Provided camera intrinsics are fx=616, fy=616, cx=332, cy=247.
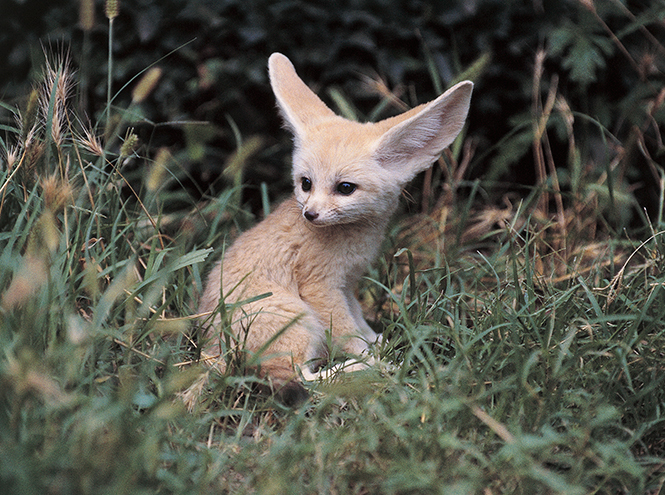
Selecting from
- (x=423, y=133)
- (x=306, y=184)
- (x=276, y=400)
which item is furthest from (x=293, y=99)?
(x=276, y=400)

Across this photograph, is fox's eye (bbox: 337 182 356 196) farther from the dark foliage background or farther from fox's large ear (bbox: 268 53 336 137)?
the dark foliage background

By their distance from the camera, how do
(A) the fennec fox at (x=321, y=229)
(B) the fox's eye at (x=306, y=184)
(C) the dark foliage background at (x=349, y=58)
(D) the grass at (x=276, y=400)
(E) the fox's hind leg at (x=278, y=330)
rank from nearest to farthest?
(D) the grass at (x=276, y=400) < (E) the fox's hind leg at (x=278, y=330) < (A) the fennec fox at (x=321, y=229) < (B) the fox's eye at (x=306, y=184) < (C) the dark foliage background at (x=349, y=58)

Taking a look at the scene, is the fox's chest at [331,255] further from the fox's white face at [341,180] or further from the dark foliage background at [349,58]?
the dark foliage background at [349,58]

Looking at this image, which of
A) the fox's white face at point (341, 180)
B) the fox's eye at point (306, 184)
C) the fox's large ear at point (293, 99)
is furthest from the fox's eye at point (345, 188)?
the fox's large ear at point (293, 99)

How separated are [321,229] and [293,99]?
738mm

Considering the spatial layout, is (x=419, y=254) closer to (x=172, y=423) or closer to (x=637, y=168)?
(x=637, y=168)

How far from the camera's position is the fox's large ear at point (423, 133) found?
Result: 292 cm

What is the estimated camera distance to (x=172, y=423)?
2.39 m

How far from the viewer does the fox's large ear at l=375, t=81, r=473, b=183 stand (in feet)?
9.59

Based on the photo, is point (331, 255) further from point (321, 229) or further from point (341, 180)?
point (341, 180)

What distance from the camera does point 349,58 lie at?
454cm

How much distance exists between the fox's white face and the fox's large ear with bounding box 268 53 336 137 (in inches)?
6.8

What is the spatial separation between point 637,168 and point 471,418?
11.0ft

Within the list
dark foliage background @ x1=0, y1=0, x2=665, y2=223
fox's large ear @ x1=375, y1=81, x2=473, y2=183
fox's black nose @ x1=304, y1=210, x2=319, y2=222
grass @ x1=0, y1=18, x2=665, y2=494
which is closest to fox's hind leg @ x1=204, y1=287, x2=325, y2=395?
grass @ x1=0, y1=18, x2=665, y2=494
